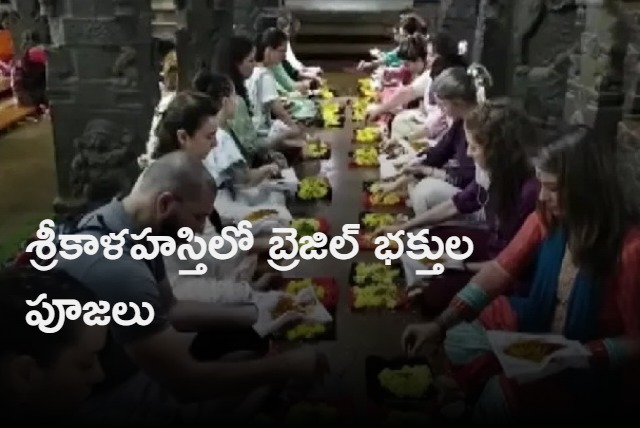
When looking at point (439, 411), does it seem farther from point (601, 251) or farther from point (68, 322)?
point (68, 322)

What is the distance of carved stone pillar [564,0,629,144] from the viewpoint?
6.32 ft

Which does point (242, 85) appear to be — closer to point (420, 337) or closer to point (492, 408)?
point (420, 337)

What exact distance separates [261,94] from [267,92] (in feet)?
0.15

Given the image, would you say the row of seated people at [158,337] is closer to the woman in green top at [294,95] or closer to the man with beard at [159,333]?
the man with beard at [159,333]

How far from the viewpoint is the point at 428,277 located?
186cm

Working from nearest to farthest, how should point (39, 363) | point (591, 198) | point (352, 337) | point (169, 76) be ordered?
1. point (39, 363)
2. point (591, 198)
3. point (352, 337)
4. point (169, 76)

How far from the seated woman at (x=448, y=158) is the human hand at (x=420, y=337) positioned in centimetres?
110

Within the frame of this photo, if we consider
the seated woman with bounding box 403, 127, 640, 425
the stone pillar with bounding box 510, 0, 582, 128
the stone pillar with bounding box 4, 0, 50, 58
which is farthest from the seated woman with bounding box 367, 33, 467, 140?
the stone pillar with bounding box 4, 0, 50, 58

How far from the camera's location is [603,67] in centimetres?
198

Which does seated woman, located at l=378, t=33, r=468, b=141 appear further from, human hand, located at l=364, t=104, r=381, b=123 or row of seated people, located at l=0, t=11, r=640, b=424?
row of seated people, located at l=0, t=11, r=640, b=424

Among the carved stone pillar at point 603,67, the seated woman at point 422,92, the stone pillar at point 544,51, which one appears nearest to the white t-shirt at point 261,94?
the seated woman at point 422,92

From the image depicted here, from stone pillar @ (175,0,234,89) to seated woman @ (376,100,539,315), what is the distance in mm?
2686

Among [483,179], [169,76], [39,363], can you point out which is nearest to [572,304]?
[483,179]

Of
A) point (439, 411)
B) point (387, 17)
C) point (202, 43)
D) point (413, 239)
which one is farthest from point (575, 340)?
point (387, 17)
